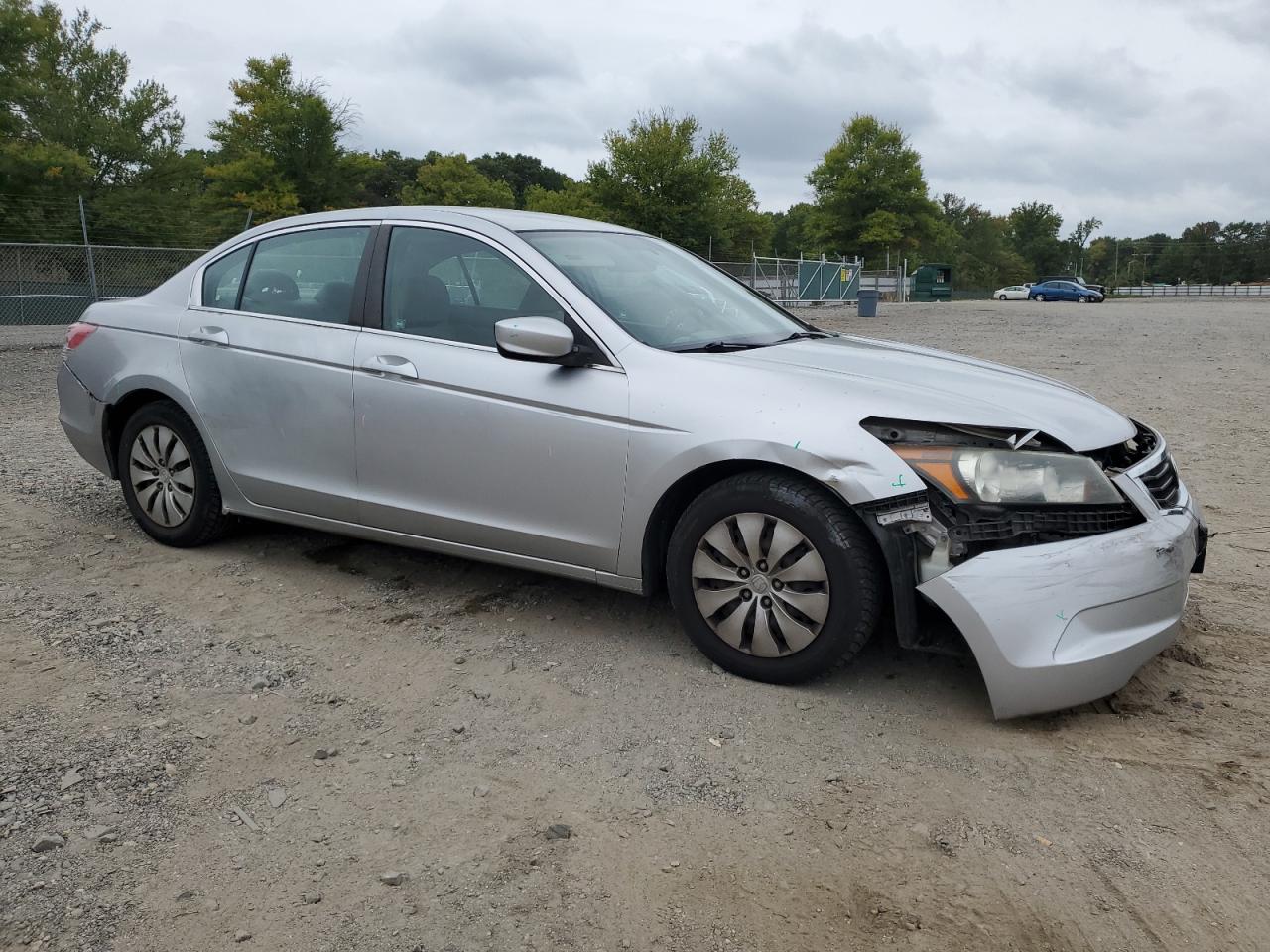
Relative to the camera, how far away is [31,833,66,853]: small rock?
2654 millimetres

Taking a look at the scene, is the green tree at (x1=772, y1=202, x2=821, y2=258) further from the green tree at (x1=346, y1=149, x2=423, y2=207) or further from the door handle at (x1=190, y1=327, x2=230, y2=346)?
the door handle at (x1=190, y1=327, x2=230, y2=346)

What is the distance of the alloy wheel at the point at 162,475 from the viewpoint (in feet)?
16.4

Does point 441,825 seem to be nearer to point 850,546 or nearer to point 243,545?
point 850,546

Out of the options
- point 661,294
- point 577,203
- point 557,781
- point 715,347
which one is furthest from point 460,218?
point 577,203

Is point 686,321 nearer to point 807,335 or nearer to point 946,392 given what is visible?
point 807,335

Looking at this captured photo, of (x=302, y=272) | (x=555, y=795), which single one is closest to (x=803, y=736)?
(x=555, y=795)

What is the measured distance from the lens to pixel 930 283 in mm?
60812

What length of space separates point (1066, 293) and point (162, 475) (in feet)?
204

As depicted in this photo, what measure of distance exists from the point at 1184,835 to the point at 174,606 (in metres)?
3.75

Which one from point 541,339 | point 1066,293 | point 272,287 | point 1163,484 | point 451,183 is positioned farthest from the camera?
point 451,183

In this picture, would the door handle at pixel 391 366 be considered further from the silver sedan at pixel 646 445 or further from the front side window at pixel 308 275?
the front side window at pixel 308 275

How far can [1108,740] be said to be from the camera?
3270 mm

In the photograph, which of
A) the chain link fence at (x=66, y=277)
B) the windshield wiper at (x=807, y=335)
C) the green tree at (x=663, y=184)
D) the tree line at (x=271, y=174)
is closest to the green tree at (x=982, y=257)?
the tree line at (x=271, y=174)

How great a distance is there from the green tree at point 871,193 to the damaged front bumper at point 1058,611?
60152mm
